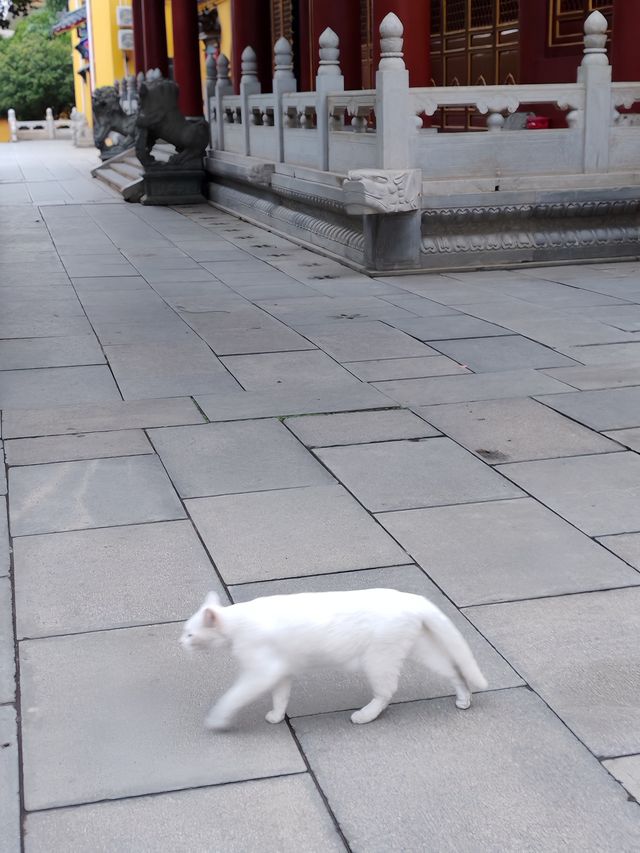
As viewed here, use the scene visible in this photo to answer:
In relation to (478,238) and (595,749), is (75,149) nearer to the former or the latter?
(478,238)

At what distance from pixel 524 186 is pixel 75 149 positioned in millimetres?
28818

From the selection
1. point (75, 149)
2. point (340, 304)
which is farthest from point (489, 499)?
point (75, 149)

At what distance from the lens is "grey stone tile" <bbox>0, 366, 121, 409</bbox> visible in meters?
5.77

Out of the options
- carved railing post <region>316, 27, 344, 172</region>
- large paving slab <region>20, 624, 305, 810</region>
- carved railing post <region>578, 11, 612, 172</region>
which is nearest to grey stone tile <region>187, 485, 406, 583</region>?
large paving slab <region>20, 624, 305, 810</region>

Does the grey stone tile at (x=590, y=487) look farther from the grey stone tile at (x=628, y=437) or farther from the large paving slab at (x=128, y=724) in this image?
the large paving slab at (x=128, y=724)

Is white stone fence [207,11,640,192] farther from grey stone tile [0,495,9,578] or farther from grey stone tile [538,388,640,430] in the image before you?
grey stone tile [0,495,9,578]

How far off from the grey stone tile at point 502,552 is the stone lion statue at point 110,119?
21711mm

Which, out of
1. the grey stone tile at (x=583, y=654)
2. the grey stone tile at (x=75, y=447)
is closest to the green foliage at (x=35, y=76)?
the grey stone tile at (x=75, y=447)

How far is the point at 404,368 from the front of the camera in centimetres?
634

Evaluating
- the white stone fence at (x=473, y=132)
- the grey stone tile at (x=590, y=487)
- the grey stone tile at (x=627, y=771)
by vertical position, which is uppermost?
the white stone fence at (x=473, y=132)

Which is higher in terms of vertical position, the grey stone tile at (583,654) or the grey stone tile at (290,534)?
the grey stone tile at (290,534)

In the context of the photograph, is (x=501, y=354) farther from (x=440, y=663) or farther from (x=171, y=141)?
(x=171, y=141)

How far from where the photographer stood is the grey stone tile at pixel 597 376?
5.84 metres

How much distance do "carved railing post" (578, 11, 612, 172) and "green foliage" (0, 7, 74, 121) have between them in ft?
151
